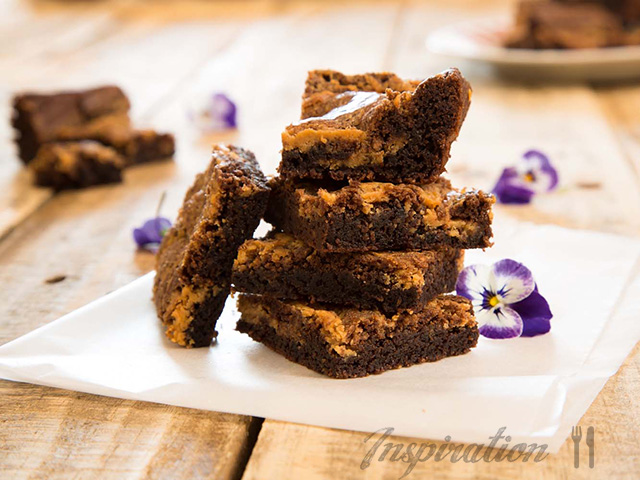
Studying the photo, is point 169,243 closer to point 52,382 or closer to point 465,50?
point 52,382

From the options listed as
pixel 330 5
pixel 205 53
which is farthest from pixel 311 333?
pixel 330 5

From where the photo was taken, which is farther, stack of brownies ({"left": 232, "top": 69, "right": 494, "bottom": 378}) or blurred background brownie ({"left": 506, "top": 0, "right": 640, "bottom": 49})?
blurred background brownie ({"left": 506, "top": 0, "right": 640, "bottom": 49})

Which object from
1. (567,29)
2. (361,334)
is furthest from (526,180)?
(567,29)

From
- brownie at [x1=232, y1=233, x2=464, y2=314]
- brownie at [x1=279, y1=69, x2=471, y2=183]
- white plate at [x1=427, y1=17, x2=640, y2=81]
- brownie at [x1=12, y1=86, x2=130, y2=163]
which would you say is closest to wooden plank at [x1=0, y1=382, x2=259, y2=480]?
brownie at [x1=232, y1=233, x2=464, y2=314]

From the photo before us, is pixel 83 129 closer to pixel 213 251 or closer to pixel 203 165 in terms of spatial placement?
pixel 203 165

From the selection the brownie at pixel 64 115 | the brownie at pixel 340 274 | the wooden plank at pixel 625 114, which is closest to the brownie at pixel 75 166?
the brownie at pixel 64 115

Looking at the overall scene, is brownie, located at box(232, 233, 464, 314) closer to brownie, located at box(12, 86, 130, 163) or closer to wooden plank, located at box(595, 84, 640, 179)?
wooden plank, located at box(595, 84, 640, 179)
